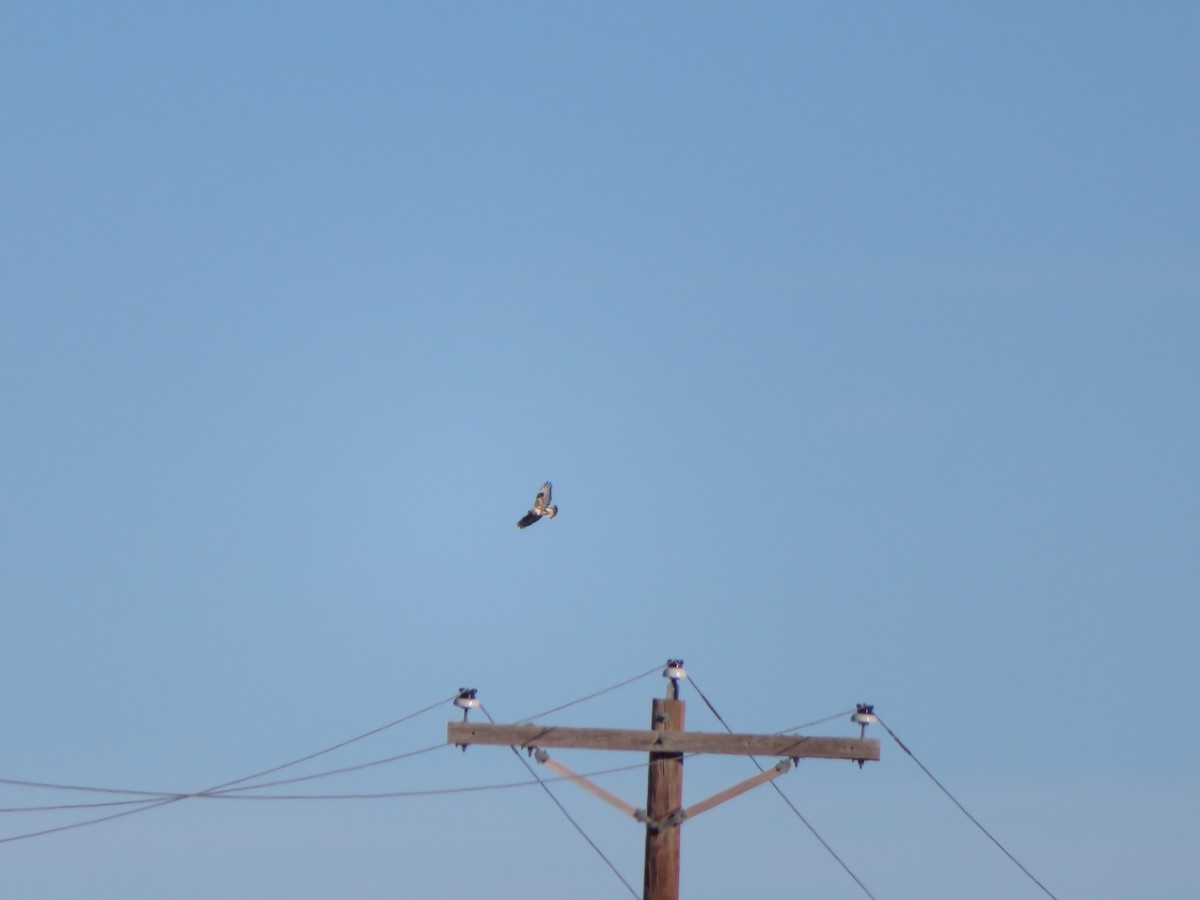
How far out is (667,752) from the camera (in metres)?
19.7

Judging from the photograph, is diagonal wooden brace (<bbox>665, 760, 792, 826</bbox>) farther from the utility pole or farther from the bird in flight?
the bird in flight

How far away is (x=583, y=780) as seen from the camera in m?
19.7

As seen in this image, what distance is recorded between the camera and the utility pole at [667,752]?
19516 millimetres

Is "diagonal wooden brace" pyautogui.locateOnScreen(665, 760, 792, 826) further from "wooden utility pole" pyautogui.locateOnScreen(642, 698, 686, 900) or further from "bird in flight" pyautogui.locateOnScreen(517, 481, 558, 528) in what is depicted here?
"bird in flight" pyautogui.locateOnScreen(517, 481, 558, 528)

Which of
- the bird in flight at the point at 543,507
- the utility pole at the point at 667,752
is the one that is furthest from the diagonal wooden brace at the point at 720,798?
the bird in flight at the point at 543,507

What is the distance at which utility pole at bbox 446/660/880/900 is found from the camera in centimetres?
1952

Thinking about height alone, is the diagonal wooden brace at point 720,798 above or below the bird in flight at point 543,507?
below

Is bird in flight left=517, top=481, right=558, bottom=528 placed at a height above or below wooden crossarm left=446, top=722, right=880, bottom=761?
above

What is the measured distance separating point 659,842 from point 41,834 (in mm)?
6557

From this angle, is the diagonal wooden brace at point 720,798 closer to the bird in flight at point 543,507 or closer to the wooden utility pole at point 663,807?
the wooden utility pole at point 663,807

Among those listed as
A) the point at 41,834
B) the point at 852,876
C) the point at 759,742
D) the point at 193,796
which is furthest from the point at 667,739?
the point at 41,834

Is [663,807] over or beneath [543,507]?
beneath

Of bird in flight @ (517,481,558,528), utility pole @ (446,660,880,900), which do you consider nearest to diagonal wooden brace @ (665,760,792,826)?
utility pole @ (446,660,880,900)

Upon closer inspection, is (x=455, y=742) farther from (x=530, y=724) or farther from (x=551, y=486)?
(x=551, y=486)
